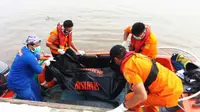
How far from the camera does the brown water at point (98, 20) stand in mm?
8742

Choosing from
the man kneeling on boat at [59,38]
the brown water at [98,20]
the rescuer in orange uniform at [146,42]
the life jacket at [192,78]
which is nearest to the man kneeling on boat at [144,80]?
the life jacket at [192,78]

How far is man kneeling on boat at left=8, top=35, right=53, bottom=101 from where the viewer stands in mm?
3611

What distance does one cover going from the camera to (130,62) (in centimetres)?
285

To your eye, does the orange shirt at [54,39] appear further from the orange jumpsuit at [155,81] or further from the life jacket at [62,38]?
the orange jumpsuit at [155,81]

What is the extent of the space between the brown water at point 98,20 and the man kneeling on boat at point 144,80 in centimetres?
496

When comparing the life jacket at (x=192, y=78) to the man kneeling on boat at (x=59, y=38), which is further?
the man kneeling on boat at (x=59, y=38)

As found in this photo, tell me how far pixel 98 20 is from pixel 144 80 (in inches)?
335

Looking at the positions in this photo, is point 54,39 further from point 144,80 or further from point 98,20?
point 98,20

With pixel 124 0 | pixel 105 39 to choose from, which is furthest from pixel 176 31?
pixel 124 0

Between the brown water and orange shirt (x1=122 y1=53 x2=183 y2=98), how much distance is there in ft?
16.4

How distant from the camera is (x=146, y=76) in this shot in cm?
293

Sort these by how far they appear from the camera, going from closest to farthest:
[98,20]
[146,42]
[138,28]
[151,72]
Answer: [151,72], [138,28], [146,42], [98,20]

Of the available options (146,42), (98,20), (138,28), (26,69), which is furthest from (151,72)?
(98,20)

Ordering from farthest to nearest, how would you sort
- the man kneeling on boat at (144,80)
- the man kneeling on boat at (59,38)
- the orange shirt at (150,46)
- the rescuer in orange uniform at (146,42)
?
the man kneeling on boat at (59,38)
the orange shirt at (150,46)
the rescuer in orange uniform at (146,42)
the man kneeling on boat at (144,80)
